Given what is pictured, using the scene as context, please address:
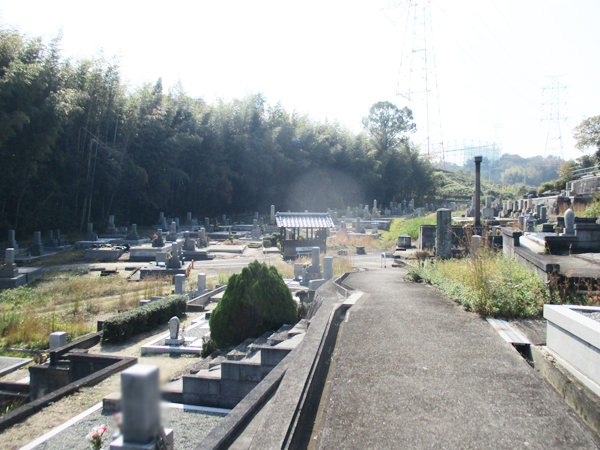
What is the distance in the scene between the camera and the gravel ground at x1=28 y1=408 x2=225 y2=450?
485cm

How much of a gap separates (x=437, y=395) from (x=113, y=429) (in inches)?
140

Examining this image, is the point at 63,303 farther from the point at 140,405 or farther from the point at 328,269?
the point at 140,405

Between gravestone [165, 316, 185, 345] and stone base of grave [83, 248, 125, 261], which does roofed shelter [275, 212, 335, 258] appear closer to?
stone base of grave [83, 248, 125, 261]

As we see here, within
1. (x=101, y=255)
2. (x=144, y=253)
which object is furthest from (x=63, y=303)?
(x=101, y=255)

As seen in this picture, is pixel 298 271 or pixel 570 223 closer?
pixel 570 223

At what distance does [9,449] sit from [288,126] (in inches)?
1786

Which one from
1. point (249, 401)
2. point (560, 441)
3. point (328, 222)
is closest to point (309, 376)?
point (249, 401)

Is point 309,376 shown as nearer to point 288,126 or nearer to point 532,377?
point 532,377

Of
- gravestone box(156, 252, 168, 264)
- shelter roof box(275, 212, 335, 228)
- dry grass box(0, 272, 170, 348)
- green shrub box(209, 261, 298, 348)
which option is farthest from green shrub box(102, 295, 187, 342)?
shelter roof box(275, 212, 335, 228)

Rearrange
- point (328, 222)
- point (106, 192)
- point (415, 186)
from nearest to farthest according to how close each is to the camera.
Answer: point (328, 222) → point (106, 192) → point (415, 186)

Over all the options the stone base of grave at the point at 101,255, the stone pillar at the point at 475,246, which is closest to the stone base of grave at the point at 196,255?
the stone base of grave at the point at 101,255

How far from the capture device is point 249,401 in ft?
12.9

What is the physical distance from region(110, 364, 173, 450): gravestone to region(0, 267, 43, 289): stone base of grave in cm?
1805

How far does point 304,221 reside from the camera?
22.7m
